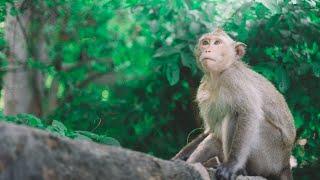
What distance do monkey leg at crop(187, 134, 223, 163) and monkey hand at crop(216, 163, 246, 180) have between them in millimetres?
765

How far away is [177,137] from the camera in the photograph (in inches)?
305

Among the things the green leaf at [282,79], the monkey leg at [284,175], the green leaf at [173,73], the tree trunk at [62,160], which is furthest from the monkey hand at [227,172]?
the green leaf at [173,73]

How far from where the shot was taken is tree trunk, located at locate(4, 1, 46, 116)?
8.84 meters

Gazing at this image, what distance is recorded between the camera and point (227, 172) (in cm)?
462

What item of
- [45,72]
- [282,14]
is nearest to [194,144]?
[282,14]

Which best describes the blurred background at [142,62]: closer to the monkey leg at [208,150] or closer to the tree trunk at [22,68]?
the tree trunk at [22,68]

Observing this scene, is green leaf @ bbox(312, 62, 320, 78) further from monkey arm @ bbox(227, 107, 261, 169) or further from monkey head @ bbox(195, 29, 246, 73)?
monkey arm @ bbox(227, 107, 261, 169)

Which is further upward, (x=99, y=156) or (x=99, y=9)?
(x=99, y=156)

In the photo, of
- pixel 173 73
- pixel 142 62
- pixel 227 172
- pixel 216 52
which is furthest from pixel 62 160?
pixel 142 62

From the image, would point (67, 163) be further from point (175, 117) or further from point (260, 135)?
point (175, 117)

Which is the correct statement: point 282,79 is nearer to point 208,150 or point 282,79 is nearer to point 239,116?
point 208,150

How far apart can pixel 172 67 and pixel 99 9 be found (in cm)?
184

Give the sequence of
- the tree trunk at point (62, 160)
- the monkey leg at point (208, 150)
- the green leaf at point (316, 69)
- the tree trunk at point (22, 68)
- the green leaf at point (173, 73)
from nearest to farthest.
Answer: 1. the tree trunk at point (62, 160)
2. the monkey leg at point (208, 150)
3. the green leaf at point (316, 69)
4. the green leaf at point (173, 73)
5. the tree trunk at point (22, 68)

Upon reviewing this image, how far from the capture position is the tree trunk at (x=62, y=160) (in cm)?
271
